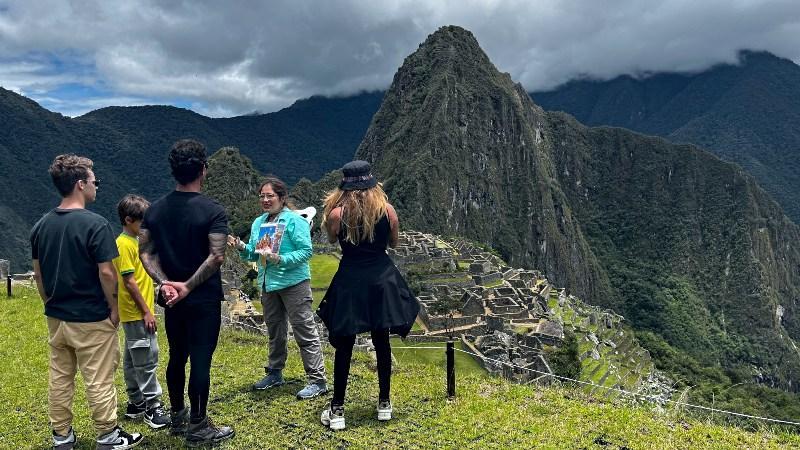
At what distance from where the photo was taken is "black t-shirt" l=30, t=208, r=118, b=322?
13.6 feet

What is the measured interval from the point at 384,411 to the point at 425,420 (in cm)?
42

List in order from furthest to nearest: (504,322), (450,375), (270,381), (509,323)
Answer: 1. (509,323)
2. (504,322)
3. (270,381)
4. (450,375)

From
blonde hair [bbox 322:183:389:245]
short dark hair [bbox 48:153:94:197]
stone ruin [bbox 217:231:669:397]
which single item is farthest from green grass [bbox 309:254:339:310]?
short dark hair [bbox 48:153:94:197]

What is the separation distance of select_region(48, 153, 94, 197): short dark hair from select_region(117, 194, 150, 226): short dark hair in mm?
934

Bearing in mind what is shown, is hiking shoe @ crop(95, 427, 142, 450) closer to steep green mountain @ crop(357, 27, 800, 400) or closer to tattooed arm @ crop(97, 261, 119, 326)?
tattooed arm @ crop(97, 261, 119, 326)

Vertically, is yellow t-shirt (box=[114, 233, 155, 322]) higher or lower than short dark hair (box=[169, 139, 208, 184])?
lower

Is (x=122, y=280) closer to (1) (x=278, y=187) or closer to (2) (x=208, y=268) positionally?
(2) (x=208, y=268)

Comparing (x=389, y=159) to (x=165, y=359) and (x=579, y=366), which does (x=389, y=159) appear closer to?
(x=579, y=366)

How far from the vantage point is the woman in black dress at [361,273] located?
15.2 ft

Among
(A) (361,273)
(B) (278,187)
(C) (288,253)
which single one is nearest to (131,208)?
(B) (278,187)

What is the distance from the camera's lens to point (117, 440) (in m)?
4.39

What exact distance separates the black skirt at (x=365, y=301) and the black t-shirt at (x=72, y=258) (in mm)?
1812

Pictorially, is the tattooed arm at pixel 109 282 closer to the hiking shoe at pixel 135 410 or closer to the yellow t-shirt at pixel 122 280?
the yellow t-shirt at pixel 122 280

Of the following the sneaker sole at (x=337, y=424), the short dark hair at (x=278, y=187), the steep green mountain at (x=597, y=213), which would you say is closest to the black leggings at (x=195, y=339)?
the sneaker sole at (x=337, y=424)
